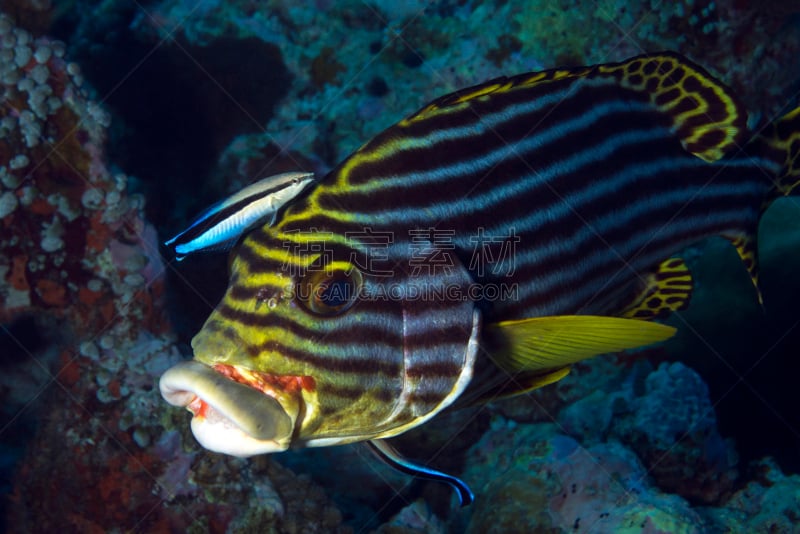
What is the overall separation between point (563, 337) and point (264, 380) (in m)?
1.14

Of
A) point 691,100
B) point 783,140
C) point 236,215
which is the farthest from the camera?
point 783,140

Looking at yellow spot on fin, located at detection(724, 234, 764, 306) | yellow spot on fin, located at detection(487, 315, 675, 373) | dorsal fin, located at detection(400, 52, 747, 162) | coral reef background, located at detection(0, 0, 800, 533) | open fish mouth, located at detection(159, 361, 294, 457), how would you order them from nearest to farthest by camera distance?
open fish mouth, located at detection(159, 361, 294, 457) → yellow spot on fin, located at detection(487, 315, 675, 373) → dorsal fin, located at detection(400, 52, 747, 162) → yellow spot on fin, located at detection(724, 234, 764, 306) → coral reef background, located at detection(0, 0, 800, 533)

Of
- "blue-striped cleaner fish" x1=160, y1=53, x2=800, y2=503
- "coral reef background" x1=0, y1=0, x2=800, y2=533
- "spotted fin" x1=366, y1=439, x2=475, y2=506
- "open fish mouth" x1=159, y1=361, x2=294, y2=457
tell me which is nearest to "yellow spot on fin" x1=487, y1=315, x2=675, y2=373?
"blue-striped cleaner fish" x1=160, y1=53, x2=800, y2=503

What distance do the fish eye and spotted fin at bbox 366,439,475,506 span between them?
2.49 ft

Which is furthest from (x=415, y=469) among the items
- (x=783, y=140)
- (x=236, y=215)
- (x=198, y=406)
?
(x=783, y=140)

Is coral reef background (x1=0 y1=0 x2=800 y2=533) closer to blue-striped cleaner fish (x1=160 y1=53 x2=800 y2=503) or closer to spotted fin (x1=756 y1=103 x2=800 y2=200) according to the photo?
blue-striped cleaner fish (x1=160 y1=53 x2=800 y2=503)

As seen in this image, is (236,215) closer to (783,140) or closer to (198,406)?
(198,406)

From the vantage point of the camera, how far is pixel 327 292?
1772 mm

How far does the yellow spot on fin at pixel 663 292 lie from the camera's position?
112 inches

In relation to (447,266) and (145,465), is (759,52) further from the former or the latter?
(145,465)

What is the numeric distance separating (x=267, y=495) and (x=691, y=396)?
3662 mm

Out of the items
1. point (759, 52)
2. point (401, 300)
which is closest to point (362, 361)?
point (401, 300)

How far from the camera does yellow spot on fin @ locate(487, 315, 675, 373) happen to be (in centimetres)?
194

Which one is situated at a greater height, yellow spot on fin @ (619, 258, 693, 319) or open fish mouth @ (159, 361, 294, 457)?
yellow spot on fin @ (619, 258, 693, 319)
